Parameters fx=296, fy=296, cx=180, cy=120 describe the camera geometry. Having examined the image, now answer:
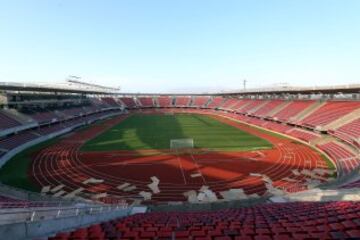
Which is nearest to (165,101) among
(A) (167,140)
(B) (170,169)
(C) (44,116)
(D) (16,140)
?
(C) (44,116)

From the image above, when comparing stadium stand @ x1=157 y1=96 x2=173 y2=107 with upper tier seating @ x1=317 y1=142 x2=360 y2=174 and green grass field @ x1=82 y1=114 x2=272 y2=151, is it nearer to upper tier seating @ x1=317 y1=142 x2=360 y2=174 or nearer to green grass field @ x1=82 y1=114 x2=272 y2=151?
green grass field @ x1=82 y1=114 x2=272 y2=151

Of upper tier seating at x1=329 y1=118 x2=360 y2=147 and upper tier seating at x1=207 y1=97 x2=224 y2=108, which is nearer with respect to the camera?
upper tier seating at x1=329 y1=118 x2=360 y2=147

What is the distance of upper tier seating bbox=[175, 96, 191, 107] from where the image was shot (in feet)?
377

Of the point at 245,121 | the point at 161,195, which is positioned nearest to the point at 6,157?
the point at 161,195

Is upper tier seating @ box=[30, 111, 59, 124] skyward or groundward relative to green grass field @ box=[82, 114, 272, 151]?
skyward

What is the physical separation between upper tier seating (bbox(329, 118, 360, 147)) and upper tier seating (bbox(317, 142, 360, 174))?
128cm

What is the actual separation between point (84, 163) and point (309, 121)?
34.5 metres

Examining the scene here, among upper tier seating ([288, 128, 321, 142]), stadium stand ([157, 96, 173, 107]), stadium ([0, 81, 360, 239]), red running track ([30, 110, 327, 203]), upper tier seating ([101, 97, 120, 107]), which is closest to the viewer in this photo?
stadium ([0, 81, 360, 239])

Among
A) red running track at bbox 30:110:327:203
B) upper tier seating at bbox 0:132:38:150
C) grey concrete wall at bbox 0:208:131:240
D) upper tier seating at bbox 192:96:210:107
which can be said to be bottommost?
red running track at bbox 30:110:327:203

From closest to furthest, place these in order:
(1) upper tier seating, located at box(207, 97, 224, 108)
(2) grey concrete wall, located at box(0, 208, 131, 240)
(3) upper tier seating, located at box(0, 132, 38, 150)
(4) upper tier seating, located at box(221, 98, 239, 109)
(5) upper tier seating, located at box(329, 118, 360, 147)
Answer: (2) grey concrete wall, located at box(0, 208, 131, 240)
(5) upper tier seating, located at box(329, 118, 360, 147)
(3) upper tier seating, located at box(0, 132, 38, 150)
(4) upper tier seating, located at box(221, 98, 239, 109)
(1) upper tier seating, located at box(207, 97, 224, 108)

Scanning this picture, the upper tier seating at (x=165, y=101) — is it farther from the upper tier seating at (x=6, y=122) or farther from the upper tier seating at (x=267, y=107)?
the upper tier seating at (x=6, y=122)

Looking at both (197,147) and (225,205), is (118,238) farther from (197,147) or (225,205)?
(197,147)

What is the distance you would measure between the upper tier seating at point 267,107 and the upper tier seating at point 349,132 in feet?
90.2

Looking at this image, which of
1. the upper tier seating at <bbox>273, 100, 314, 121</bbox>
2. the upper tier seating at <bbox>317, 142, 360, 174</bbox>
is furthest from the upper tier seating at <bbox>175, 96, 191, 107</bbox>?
the upper tier seating at <bbox>317, 142, 360, 174</bbox>
